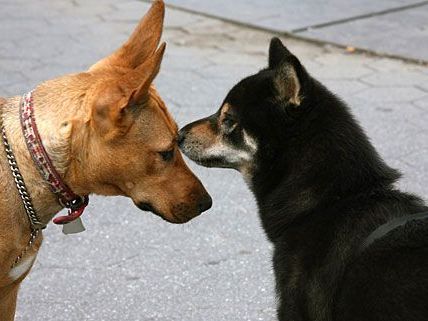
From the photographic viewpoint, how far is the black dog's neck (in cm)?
289

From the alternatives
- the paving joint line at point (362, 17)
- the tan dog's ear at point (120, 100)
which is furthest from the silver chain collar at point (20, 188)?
the paving joint line at point (362, 17)

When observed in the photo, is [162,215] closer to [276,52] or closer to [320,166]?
[320,166]

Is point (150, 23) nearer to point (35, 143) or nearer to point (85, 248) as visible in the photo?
point (35, 143)

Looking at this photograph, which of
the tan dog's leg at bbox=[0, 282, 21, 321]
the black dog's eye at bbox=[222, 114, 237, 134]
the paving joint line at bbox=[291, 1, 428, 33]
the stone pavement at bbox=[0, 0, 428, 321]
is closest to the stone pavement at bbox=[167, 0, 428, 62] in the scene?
the paving joint line at bbox=[291, 1, 428, 33]

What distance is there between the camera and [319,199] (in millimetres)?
2908

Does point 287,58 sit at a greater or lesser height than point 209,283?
greater

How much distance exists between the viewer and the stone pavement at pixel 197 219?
A: 3.80m

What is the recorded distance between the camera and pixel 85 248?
425cm

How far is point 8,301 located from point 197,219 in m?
1.58

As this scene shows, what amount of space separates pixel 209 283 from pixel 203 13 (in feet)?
17.2

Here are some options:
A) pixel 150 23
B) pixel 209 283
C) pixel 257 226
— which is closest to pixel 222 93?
pixel 257 226

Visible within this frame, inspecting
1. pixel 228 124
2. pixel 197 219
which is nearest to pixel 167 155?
pixel 228 124

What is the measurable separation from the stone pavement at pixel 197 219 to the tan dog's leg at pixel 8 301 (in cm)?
48

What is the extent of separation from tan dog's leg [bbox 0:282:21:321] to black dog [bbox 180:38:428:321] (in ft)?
2.98
